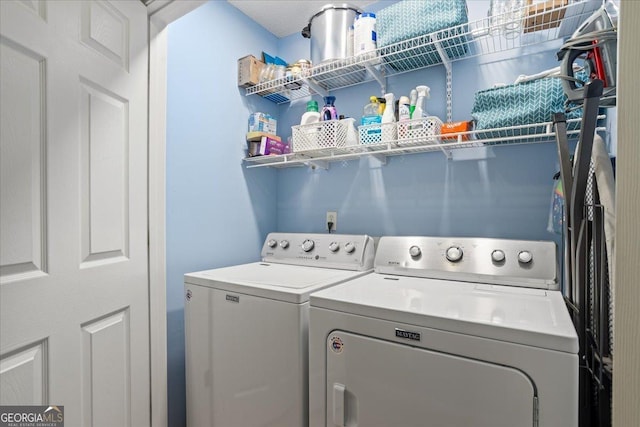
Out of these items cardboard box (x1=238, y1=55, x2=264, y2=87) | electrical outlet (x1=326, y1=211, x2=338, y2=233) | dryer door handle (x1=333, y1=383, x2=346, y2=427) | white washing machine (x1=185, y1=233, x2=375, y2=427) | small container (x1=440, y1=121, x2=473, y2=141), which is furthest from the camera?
electrical outlet (x1=326, y1=211, x2=338, y2=233)

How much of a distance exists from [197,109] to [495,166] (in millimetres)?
1688

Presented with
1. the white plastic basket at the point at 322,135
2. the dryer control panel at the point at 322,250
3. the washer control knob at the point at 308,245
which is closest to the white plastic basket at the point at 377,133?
the white plastic basket at the point at 322,135

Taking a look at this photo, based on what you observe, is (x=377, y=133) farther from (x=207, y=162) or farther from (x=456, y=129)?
(x=207, y=162)

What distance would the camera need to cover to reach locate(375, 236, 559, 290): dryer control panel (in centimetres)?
134

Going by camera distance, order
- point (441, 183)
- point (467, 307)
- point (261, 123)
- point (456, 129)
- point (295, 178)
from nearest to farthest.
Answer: point (467, 307), point (456, 129), point (441, 183), point (261, 123), point (295, 178)

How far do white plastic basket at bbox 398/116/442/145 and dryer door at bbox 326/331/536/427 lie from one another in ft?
3.30

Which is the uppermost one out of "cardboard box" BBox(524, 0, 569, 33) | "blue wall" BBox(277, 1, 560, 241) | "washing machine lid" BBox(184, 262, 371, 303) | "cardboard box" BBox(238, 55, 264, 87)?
"cardboard box" BBox(238, 55, 264, 87)

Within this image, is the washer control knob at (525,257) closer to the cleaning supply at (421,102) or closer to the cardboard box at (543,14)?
the cleaning supply at (421,102)

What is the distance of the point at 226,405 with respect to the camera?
150 centimetres

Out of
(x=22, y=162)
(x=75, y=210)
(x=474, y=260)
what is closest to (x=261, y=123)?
(x=75, y=210)

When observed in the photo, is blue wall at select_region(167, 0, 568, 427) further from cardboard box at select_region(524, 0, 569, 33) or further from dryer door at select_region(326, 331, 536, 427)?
dryer door at select_region(326, 331, 536, 427)

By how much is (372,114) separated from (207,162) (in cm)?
102

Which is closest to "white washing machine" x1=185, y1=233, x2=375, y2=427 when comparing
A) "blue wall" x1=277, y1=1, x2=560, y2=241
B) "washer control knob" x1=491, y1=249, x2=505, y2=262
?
"blue wall" x1=277, y1=1, x2=560, y2=241

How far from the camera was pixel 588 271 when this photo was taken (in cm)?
112
